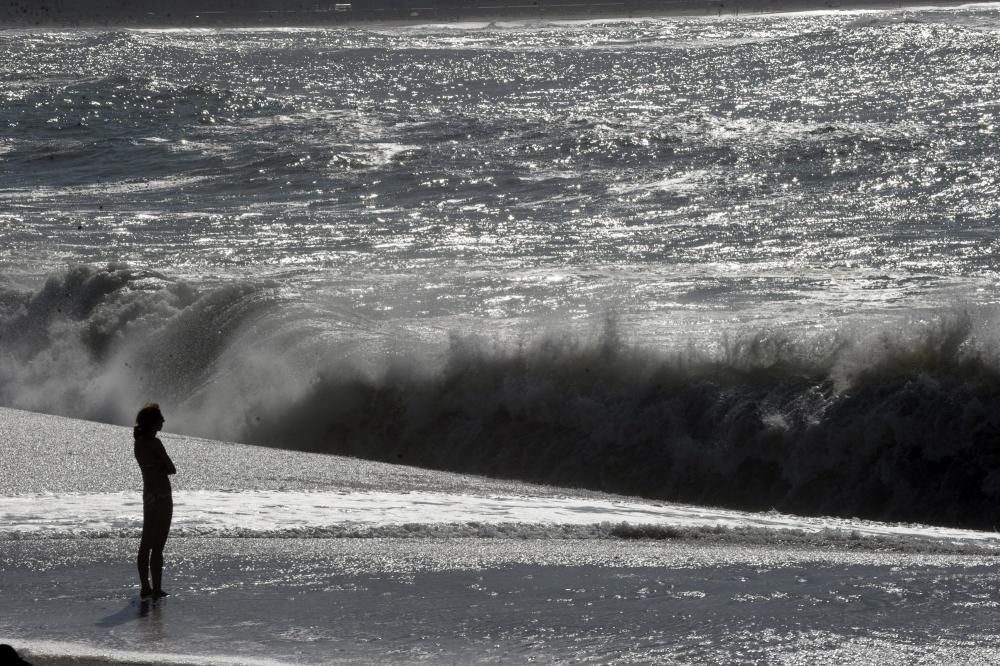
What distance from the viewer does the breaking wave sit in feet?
38.0

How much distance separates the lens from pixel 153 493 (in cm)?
712

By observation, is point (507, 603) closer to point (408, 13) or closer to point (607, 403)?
point (607, 403)

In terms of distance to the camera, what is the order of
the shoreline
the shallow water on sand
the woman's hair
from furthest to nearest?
the shoreline → the woman's hair → the shallow water on sand

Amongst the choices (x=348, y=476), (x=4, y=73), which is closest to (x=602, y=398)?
(x=348, y=476)

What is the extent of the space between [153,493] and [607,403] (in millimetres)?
6730

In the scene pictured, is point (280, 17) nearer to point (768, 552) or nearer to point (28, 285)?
point (28, 285)

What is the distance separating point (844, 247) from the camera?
791 inches

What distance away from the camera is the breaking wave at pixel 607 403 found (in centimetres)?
1159

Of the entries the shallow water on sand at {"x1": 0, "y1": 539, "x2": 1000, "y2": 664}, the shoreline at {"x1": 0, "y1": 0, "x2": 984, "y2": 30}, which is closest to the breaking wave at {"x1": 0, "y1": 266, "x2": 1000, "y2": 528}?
the shallow water on sand at {"x1": 0, "y1": 539, "x2": 1000, "y2": 664}

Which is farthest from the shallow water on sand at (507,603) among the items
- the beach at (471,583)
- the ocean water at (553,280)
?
the ocean water at (553,280)

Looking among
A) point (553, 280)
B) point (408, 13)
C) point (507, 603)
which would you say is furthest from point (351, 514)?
point (408, 13)

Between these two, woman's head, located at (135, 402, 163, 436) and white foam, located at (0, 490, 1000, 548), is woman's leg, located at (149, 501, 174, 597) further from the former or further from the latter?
white foam, located at (0, 490, 1000, 548)

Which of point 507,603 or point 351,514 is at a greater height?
point 351,514

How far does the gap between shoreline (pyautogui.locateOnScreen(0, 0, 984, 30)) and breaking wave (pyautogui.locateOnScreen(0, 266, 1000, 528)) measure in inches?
2474
